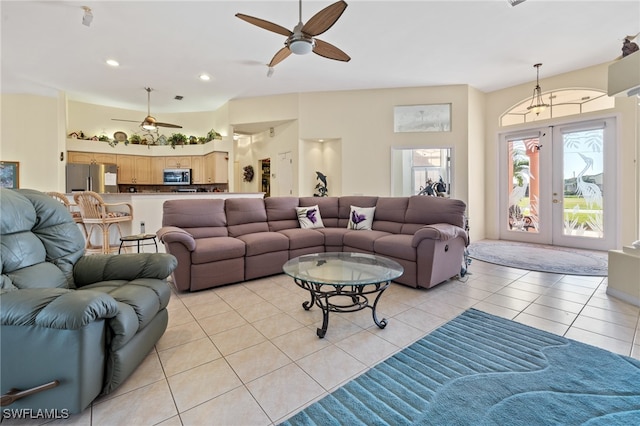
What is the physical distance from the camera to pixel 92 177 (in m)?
6.77

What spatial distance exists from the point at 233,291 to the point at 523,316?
288 cm

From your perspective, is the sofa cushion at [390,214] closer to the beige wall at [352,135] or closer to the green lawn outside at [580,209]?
the beige wall at [352,135]

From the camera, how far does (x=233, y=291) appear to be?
3.18 m

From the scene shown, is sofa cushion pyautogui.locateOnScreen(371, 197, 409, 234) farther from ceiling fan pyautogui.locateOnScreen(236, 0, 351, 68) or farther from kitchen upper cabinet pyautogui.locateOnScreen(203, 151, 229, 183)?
kitchen upper cabinet pyautogui.locateOnScreen(203, 151, 229, 183)

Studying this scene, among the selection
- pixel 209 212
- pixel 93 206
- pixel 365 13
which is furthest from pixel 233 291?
pixel 365 13

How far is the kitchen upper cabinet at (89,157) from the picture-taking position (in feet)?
22.5

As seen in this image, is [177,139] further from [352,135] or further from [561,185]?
[561,185]

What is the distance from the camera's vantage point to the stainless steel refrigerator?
6465 mm

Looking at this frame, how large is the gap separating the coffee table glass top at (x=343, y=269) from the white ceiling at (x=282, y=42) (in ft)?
9.47

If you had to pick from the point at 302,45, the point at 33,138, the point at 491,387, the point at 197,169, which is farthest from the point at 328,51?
the point at 33,138

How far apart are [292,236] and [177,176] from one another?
5425 mm

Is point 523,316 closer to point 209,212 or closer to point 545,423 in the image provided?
point 545,423

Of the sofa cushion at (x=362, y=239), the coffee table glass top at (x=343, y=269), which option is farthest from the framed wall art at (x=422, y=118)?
the coffee table glass top at (x=343, y=269)

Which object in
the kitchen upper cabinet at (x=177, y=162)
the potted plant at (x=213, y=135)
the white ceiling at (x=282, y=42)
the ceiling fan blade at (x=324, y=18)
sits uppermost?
the white ceiling at (x=282, y=42)
